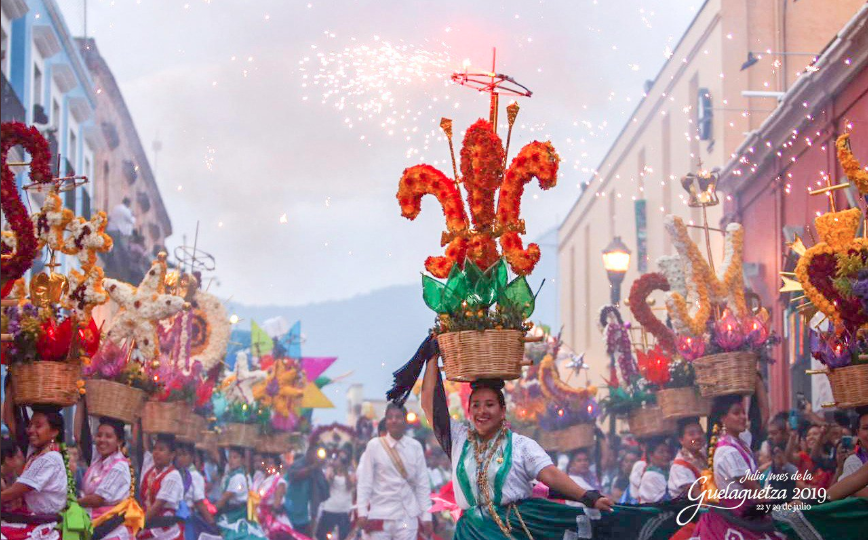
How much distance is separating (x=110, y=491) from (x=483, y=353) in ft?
13.6

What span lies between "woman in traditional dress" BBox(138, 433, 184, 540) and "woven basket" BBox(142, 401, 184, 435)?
1.28ft

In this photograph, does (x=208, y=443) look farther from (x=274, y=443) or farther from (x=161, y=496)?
(x=161, y=496)

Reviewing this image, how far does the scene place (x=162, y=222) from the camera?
47844 millimetres

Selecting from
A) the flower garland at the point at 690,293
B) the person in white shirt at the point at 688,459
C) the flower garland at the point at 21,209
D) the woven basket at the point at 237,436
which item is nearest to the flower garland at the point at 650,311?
the flower garland at the point at 690,293

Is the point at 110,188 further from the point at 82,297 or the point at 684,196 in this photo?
the point at 82,297

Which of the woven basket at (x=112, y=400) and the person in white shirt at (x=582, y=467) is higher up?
the woven basket at (x=112, y=400)

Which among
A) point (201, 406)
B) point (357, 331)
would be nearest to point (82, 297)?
point (201, 406)

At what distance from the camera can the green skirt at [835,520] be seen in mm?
8516

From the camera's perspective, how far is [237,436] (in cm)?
1808

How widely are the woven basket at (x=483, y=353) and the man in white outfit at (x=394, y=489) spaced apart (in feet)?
18.6

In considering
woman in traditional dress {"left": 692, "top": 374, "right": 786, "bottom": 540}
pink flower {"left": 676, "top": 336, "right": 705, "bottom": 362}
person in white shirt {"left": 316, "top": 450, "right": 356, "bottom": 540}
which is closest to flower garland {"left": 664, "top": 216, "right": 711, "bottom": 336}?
pink flower {"left": 676, "top": 336, "right": 705, "bottom": 362}

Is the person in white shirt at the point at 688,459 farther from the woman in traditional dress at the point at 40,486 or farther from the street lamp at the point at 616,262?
the woman in traditional dress at the point at 40,486

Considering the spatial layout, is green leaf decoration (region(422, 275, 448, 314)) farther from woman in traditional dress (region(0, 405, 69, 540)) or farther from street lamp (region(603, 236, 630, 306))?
street lamp (region(603, 236, 630, 306))

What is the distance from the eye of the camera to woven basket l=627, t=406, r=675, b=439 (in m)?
14.9
